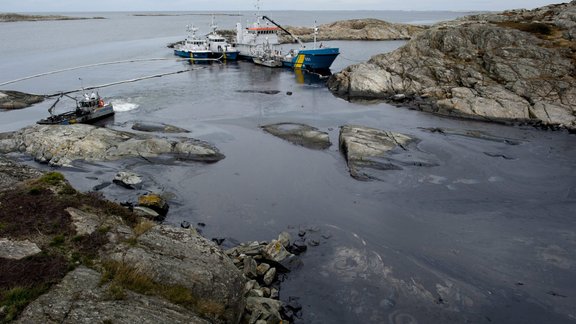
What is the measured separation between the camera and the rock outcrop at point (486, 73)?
55.1 m

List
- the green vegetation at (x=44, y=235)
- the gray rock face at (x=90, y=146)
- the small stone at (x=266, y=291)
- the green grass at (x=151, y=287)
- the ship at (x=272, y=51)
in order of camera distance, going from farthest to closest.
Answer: the ship at (x=272, y=51) → the gray rock face at (x=90, y=146) → the small stone at (x=266, y=291) → the green grass at (x=151, y=287) → the green vegetation at (x=44, y=235)

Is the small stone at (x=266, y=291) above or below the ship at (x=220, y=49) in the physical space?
below

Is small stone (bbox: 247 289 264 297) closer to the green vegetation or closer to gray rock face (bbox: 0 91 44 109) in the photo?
the green vegetation

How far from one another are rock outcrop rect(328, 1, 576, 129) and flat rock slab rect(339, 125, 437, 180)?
59.0 ft

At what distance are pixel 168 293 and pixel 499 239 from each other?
21.5 metres

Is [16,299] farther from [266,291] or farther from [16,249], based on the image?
[266,291]

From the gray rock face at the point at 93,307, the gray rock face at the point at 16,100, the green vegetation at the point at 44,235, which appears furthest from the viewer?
the gray rock face at the point at 16,100

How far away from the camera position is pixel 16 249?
1653 centimetres

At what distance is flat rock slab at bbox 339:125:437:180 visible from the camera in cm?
3900

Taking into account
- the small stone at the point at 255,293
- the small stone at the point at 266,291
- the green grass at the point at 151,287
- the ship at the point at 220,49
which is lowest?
the small stone at the point at 266,291

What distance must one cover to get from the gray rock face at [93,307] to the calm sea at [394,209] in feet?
27.2

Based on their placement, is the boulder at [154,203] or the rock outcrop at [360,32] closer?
the boulder at [154,203]

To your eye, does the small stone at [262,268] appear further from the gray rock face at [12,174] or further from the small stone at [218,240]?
the gray rock face at [12,174]

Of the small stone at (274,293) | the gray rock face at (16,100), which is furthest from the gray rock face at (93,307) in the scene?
the gray rock face at (16,100)
